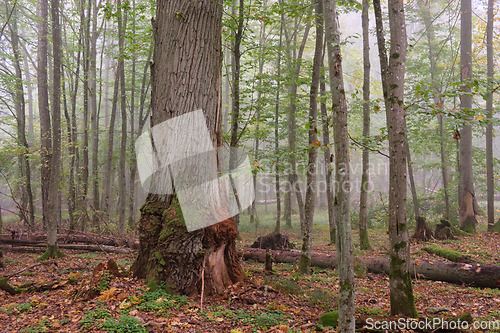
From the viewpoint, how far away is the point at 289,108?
14.6 meters

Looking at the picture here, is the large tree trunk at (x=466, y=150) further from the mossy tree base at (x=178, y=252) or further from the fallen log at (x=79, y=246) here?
the fallen log at (x=79, y=246)

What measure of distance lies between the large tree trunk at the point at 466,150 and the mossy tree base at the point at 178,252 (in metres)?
12.0

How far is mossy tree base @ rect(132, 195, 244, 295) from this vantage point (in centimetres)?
459

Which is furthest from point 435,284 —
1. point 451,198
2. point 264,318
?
point 451,198

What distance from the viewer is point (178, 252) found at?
15.1ft

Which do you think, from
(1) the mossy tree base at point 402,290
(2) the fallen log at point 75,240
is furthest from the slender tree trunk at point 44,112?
(1) the mossy tree base at point 402,290

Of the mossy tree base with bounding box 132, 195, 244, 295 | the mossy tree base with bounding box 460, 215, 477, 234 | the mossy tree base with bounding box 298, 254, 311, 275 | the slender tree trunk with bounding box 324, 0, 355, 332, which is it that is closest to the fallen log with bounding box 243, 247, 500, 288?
the mossy tree base with bounding box 298, 254, 311, 275

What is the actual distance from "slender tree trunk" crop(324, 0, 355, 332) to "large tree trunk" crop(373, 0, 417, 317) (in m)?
0.97

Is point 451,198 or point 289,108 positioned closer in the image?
point 289,108

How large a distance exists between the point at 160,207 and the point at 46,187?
29.3ft

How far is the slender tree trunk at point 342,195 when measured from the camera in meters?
3.37

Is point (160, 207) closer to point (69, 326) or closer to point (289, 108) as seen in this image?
point (69, 326)

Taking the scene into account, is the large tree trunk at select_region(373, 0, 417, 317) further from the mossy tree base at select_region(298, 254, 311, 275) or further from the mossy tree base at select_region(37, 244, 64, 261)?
the mossy tree base at select_region(37, 244, 64, 261)

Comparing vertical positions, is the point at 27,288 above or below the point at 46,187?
below
